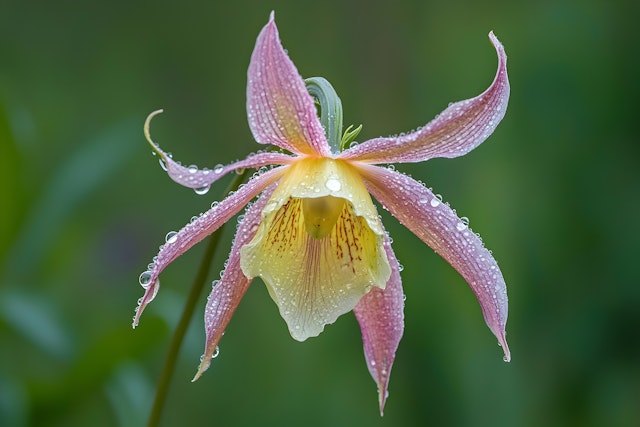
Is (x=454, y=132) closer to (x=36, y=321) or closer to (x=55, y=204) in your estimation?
(x=36, y=321)

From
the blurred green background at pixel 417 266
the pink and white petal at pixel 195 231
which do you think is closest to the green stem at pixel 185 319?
the pink and white petal at pixel 195 231

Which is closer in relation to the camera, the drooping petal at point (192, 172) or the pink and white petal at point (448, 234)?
the drooping petal at point (192, 172)

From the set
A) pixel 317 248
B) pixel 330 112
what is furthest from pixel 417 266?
pixel 330 112

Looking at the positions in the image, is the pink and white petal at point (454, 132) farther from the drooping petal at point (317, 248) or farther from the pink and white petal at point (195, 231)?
the pink and white petal at point (195, 231)

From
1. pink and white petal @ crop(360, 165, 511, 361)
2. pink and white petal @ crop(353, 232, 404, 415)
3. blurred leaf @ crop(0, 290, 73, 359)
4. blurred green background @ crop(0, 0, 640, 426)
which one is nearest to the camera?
pink and white petal @ crop(360, 165, 511, 361)

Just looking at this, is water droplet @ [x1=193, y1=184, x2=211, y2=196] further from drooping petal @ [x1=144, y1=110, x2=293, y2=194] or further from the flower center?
the flower center

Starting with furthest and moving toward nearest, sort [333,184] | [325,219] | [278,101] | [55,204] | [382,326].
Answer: [55,204], [382,326], [325,219], [333,184], [278,101]

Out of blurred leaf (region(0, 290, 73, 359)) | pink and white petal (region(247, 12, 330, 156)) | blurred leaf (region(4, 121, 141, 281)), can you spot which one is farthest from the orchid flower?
blurred leaf (region(4, 121, 141, 281))
